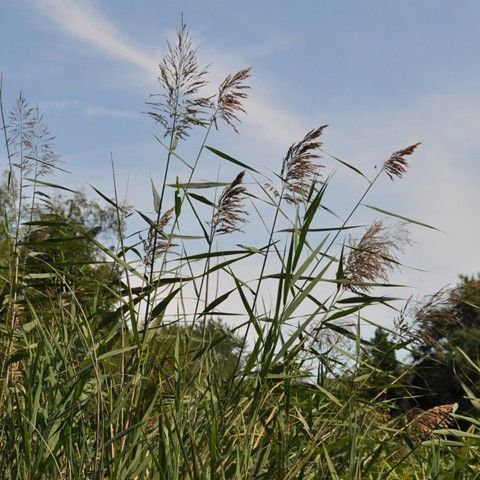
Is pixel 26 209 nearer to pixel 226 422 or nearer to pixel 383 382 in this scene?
pixel 226 422

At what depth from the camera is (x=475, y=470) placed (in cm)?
390

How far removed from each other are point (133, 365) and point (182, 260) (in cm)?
47

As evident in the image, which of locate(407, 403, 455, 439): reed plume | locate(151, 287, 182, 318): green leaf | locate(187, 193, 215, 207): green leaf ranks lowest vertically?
locate(407, 403, 455, 439): reed plume

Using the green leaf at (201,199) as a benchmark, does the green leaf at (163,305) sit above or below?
below

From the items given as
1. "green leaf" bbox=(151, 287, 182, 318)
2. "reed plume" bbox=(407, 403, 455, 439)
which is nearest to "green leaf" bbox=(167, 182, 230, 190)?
"green leaf" bbox=(151, 287, 182, 318)

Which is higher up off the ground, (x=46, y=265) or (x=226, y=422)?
(x=46, y=265)

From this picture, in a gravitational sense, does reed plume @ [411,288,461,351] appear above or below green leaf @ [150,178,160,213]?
below

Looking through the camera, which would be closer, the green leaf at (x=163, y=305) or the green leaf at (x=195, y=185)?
the green leaf at (x=163, y=305)

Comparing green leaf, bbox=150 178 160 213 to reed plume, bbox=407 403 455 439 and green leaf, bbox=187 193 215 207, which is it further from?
reed plume, bbox=407 403 455 439

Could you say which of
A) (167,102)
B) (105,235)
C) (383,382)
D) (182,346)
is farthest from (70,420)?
(105,235)

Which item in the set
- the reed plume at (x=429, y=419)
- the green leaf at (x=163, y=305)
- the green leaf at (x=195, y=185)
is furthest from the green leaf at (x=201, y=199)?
the reed plume at (x=429, y=419)

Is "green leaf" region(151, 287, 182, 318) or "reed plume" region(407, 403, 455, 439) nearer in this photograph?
"green leaf" region(151, 287, 182, 318)

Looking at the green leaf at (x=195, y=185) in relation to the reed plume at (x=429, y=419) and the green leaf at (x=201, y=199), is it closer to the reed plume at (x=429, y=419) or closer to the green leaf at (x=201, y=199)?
the green leaf at (x=201, y=199)

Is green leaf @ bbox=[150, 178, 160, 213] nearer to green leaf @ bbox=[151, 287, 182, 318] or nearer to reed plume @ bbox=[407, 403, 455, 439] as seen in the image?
green leaf @ bbox=[151, 287, 182, 318]
